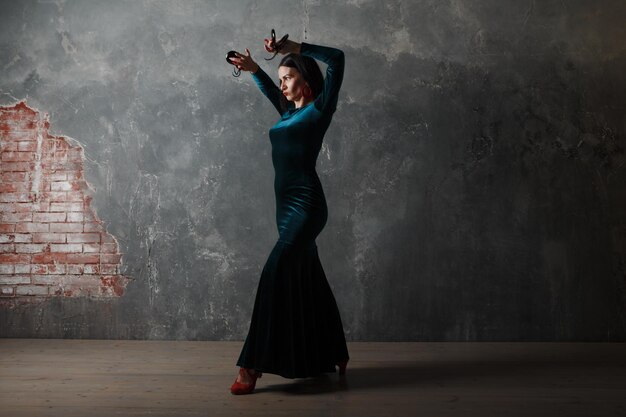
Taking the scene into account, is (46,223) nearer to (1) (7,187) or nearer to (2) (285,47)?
(1) (7,187)

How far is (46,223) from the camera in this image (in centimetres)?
466

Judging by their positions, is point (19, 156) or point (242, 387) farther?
point (19, 156)

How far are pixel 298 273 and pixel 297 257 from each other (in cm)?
8

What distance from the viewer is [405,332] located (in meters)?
4.55

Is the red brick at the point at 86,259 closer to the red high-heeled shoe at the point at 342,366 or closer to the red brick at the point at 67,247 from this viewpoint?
the red brick at the point at 67,247

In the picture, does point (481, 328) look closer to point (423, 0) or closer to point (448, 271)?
point (448, 271)

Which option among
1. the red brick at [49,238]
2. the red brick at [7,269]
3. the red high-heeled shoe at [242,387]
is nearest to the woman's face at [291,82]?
the red high-heeled shoe at [242,387]

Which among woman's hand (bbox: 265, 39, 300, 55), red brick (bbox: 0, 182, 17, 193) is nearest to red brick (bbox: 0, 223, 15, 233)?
red brick (bbox: 0, 182, 17, 193)

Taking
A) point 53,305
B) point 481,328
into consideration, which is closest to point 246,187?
point 53,305

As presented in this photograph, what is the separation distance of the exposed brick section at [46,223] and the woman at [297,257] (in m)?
1.81

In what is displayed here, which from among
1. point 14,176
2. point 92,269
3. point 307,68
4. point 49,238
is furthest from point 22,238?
point 307,68

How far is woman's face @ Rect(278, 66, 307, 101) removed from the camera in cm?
340

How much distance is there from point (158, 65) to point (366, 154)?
159 centimetres

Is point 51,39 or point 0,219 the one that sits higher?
point 51,39
